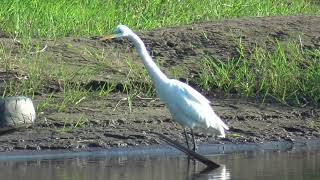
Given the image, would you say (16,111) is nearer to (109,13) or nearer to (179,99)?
(179,99)

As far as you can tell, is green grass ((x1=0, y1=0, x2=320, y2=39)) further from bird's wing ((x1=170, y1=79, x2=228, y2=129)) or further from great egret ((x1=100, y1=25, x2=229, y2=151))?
bird's wing ((x1=170, y1=79, x2=228, y2=129))

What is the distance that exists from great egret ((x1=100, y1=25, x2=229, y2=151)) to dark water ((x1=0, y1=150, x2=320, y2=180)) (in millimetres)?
390

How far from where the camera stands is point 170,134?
1028 cm

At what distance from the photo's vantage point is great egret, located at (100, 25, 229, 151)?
9000mm

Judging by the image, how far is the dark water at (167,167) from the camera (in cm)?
848

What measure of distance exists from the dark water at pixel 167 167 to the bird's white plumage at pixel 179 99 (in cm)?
39

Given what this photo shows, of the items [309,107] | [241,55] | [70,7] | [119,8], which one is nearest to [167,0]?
[119,8]

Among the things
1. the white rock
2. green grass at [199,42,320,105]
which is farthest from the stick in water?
green grass at [199,42,320,105]

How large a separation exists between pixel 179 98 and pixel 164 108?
187cm

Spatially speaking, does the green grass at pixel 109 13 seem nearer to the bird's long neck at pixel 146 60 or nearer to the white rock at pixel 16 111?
the white rock at pixel 16 111

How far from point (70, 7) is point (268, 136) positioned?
14.4 feet

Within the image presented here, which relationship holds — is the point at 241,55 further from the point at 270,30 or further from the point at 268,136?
the point at 268,136

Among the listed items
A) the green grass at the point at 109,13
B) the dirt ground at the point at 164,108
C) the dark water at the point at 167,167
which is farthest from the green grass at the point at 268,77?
the green grass at the point at 109,13

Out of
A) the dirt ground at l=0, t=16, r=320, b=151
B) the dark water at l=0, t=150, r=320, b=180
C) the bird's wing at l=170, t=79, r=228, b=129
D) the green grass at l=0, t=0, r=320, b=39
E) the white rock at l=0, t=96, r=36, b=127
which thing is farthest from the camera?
the green grass at l=0, t=0, r=320, b=39
